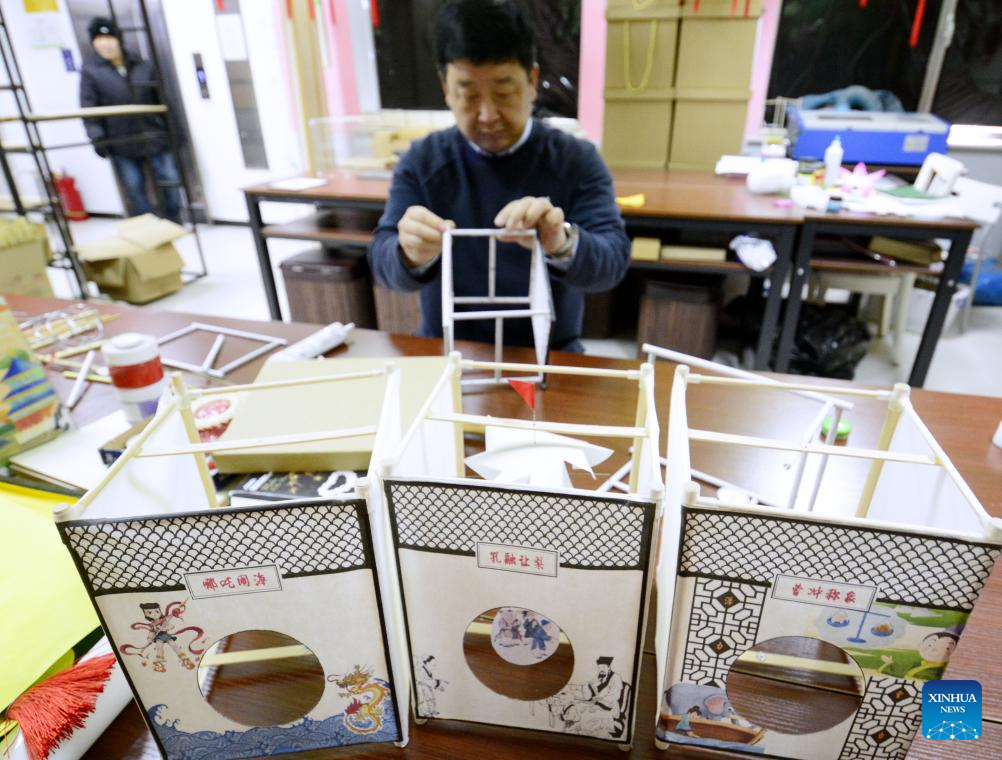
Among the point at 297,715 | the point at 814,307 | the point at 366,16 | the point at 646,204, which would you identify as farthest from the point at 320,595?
the point at 366,16

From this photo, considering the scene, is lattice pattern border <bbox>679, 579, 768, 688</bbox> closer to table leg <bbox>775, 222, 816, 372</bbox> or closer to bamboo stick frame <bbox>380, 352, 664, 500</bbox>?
bamboo stick frame <bbox>380, 352, 664, 500</bbox>

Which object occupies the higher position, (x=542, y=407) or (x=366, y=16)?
(x=366, y=16)

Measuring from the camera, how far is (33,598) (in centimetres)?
60

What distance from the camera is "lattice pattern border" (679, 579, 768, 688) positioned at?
439 mm

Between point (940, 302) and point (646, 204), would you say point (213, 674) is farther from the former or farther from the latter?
point (940, 302)

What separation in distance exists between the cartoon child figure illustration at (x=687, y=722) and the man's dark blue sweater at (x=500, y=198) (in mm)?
1041

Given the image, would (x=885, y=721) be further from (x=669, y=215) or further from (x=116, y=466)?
(x=669, y=215)

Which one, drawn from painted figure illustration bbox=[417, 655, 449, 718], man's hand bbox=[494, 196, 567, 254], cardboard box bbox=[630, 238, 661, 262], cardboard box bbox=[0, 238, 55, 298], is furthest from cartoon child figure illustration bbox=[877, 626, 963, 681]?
cardboard box bbox=[0, 238, 55, 298]

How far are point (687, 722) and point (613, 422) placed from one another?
0.53m

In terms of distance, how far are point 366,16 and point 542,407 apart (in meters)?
3.94

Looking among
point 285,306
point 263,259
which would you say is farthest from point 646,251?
point 285,306

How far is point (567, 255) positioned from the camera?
132 centimetres

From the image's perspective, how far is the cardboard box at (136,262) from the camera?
3326mm

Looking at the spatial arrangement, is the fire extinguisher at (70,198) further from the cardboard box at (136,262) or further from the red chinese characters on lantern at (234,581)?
the red chinese characters on lantern at (234,581)
